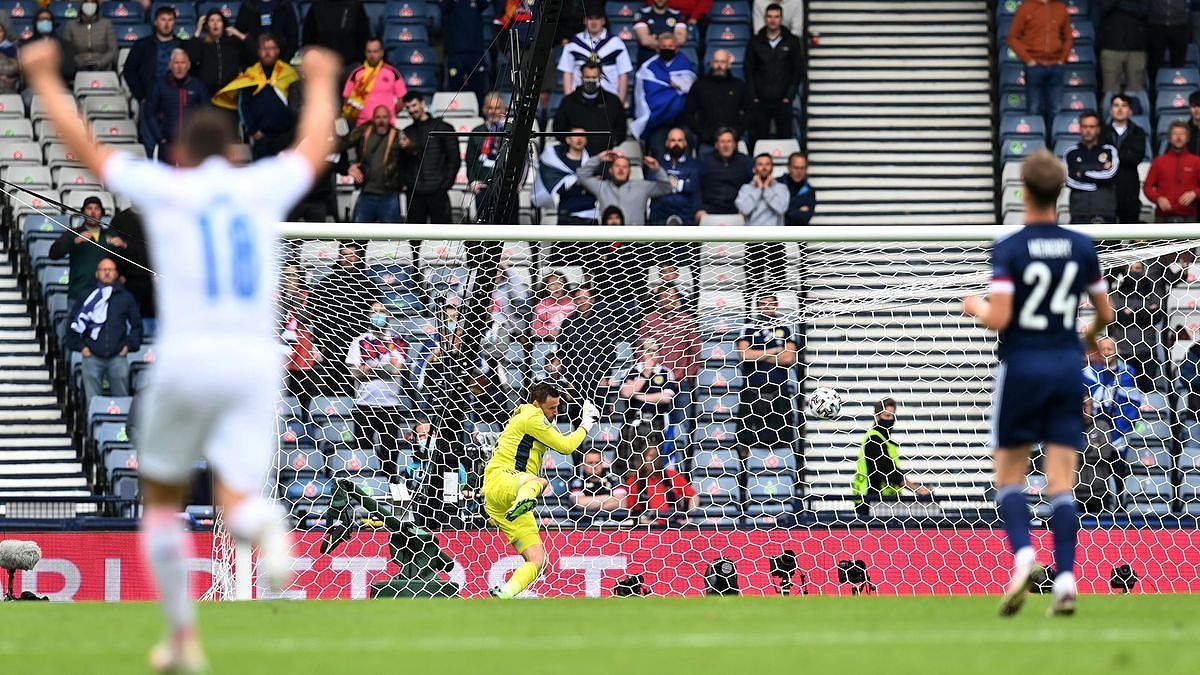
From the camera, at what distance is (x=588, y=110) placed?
17281 mm

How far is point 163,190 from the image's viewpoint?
5.78 meters

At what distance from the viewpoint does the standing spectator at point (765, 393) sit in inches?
559

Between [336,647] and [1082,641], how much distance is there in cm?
282

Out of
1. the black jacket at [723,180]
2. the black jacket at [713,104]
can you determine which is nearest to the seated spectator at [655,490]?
the black jacket at [723,180]

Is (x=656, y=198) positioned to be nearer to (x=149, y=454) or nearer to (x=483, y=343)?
(x=483, y=343)

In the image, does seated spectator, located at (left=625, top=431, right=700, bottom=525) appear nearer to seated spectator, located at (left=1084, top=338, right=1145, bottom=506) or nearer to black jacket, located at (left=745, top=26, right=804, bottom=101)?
seated spectator, located at (left=1084, top=338, right=1145, bottom=506)

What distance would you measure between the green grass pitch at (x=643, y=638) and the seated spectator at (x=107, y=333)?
22.0ft

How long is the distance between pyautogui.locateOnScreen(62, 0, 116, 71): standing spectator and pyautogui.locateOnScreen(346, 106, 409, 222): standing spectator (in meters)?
3.69

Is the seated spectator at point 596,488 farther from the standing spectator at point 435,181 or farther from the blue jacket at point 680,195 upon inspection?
the blue jacket at point 680,195

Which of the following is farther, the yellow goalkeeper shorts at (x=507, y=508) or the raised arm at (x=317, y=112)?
the yellow goalkeeper shorts at (x=507, y=508)

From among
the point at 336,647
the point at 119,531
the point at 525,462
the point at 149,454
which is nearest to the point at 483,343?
the point at 525,462

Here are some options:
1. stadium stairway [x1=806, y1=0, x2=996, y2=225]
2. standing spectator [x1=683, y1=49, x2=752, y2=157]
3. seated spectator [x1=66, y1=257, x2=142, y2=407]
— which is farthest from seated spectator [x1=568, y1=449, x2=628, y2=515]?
stadium stairway [x1=806, y1=0, x2=996, y2=225]

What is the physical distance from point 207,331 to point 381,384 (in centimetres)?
814

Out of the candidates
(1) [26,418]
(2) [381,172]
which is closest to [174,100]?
(2) [381,172]
